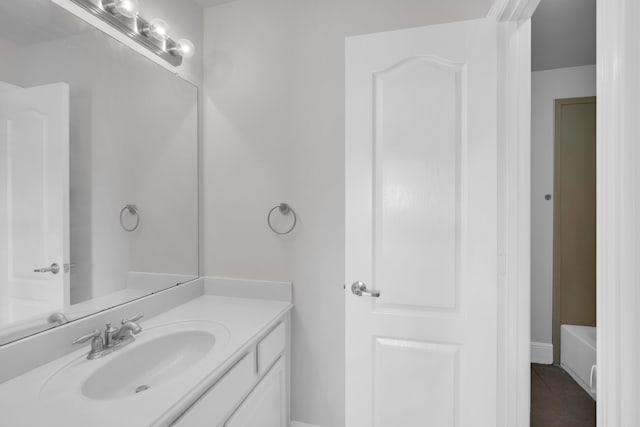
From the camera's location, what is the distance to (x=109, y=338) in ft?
3.82

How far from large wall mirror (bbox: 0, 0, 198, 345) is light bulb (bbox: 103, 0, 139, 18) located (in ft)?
0.37

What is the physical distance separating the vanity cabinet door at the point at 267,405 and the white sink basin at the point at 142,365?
26 cm

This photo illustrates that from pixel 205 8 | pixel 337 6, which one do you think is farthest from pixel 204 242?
pixel 337 6

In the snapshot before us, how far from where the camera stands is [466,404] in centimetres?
133

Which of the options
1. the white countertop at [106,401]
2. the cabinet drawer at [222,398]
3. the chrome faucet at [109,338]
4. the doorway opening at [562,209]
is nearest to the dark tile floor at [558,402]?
the doorway opening at [562,209]

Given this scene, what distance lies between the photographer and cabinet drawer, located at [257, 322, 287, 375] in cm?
139

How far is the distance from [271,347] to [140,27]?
1.59 metres

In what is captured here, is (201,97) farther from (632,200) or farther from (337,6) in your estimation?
(632,200)

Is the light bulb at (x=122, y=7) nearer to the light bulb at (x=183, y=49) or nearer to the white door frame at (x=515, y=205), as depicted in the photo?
the light bulb at (x=183, y=49)

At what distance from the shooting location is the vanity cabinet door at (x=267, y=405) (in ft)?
4.05

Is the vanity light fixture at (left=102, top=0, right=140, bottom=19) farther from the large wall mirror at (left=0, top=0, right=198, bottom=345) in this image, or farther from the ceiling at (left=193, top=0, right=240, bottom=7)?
the ceiling at (left=193, top=0, right=240, bottom=7)

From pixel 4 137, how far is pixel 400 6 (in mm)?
1659

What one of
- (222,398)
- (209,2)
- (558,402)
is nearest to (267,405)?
(222,398)

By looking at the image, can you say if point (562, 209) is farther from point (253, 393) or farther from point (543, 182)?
point (253, 393)
